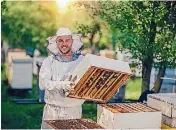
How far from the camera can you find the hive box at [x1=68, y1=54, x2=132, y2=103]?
2527mm

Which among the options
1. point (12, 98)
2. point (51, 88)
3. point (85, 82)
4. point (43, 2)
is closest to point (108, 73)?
point (85, 82)

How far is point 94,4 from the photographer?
222 inches

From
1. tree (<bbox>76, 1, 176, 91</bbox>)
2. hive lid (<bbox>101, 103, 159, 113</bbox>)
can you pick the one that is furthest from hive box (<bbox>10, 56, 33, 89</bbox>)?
hive lid (<bbox>101, 103, 159, 113</bbox>)

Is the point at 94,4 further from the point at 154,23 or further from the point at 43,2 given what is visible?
Answer: the point at 43,2

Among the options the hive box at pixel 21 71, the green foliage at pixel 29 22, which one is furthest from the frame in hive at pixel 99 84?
the green foliage at pixel 29 22

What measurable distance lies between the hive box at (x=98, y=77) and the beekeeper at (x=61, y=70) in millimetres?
253

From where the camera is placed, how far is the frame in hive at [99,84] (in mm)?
2566

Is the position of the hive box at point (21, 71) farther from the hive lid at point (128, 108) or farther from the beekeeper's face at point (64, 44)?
the hive lid at point (128, 108)

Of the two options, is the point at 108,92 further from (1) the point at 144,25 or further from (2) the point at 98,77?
(1) the point at 144,25

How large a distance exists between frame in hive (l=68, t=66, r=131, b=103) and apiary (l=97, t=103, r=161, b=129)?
220 mm

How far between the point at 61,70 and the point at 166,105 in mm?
882

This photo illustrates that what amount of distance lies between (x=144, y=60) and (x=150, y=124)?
10.5 ft

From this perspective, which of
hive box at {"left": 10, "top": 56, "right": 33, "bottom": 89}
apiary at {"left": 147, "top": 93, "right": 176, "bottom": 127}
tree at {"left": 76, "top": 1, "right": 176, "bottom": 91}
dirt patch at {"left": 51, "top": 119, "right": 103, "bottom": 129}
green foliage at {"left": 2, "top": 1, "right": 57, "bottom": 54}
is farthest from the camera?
green foliage at {"left": 2, "top": 1, "right": 57, "bottom": 54}

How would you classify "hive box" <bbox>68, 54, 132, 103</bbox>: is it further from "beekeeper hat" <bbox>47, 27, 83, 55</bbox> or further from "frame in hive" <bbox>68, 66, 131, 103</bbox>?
"beekeeper hat" <bbox>47, 27, 83, 55</bbox>
